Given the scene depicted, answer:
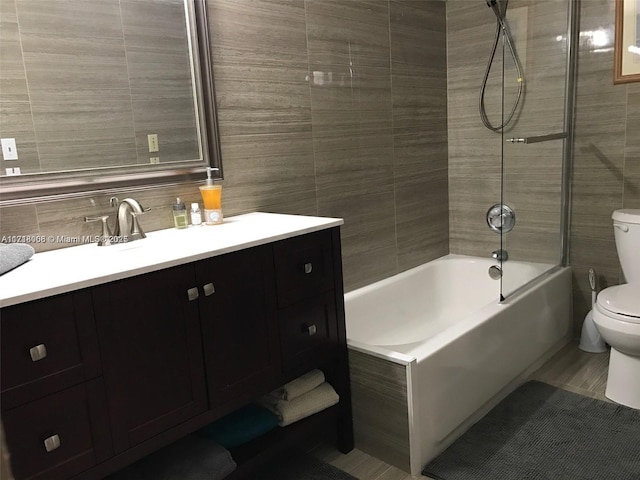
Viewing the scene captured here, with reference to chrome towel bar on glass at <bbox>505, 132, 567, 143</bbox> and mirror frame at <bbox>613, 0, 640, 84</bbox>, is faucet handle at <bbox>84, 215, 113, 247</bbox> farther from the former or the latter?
mirror frame at <bbox>613, 0, 640, 84</bbox>

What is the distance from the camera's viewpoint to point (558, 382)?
2588mm

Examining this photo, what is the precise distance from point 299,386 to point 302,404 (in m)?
0.06

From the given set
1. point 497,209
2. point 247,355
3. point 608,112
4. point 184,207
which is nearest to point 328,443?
point 247,355

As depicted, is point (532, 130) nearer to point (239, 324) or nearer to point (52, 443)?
point (239, 324)

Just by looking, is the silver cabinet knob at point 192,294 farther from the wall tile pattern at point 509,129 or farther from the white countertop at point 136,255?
the wall tile pattern at point 509,129

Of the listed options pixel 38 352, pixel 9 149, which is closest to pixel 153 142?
pixel 9 149

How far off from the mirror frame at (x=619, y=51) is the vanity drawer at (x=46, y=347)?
99.8 inches

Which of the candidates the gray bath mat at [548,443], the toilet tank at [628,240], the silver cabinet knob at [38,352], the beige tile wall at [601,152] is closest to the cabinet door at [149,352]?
the silver cabinet knob at [38,352]

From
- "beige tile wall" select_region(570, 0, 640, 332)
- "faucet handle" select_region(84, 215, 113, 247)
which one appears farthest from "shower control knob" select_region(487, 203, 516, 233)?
"faucet handle" select_region(84, 215, 113, 247)

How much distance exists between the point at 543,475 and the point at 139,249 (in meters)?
1.53

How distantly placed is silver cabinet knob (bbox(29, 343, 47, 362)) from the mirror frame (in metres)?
2.66

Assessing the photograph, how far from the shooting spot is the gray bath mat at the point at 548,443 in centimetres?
195

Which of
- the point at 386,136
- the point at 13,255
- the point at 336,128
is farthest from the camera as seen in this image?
the point at 386,136

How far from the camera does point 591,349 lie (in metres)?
2.88
